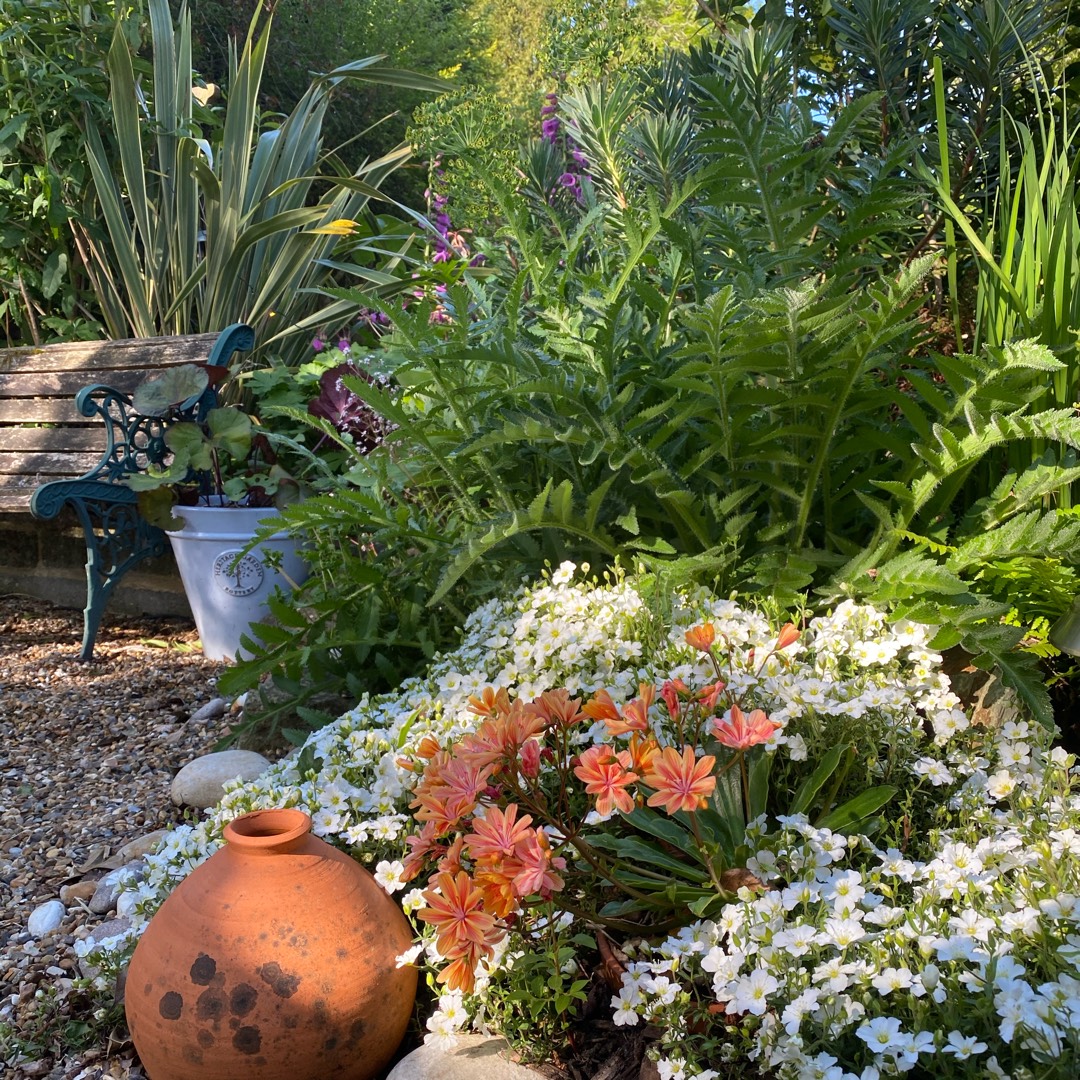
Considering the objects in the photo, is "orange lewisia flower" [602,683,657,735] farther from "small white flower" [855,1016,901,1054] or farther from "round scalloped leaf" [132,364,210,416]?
"round scalloped leaf" [132,364,210,416]

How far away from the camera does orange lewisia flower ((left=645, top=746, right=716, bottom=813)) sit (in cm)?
114

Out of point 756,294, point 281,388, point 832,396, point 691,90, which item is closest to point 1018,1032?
point 832,396

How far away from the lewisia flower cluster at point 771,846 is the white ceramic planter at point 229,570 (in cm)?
153

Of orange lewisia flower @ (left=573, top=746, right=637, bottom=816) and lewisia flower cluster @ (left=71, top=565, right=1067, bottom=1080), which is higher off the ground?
orange lewisia flower @ (left=573, top=746, right=637, bottom=816)

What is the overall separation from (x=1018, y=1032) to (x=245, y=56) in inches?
192

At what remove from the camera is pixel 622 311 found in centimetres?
208

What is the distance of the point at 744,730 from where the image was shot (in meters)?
1.24

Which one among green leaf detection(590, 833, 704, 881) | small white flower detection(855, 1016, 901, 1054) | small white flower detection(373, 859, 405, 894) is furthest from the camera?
small white flower detection(373, 859, 405, 894)

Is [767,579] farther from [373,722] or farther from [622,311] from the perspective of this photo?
[373,722]

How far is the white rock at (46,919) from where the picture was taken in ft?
6.41

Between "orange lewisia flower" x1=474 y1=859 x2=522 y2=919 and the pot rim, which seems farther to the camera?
the pot rim

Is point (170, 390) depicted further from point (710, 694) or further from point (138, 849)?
point (710, 694)

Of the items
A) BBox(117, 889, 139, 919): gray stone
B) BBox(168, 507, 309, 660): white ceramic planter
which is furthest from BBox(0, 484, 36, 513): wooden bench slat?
BBox(117, 889, 139, 919): gray stone

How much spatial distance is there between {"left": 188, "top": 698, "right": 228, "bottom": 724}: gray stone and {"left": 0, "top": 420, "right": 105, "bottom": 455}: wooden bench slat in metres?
1.41
